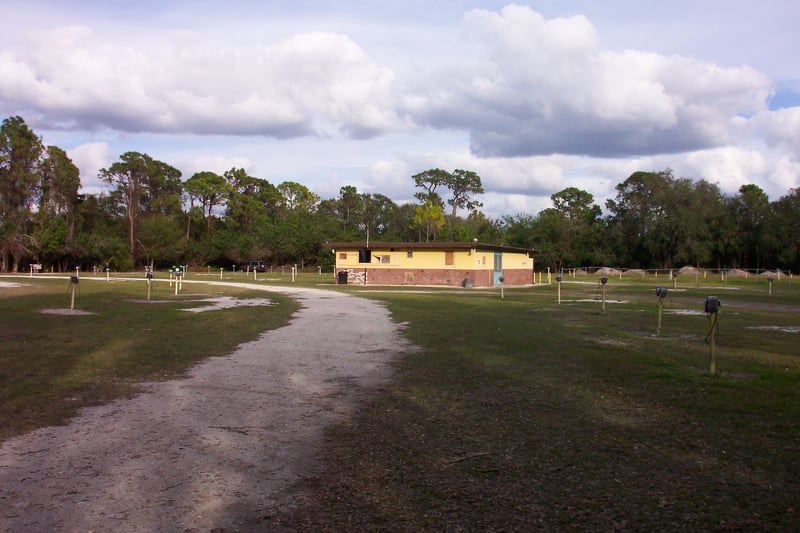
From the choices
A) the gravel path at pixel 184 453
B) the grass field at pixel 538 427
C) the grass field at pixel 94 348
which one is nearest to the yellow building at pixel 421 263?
the grass field at pixel 94 348

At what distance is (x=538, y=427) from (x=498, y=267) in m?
42.2

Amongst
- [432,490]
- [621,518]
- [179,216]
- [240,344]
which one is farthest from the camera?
[179,216]

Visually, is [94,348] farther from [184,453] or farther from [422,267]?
[422,267]

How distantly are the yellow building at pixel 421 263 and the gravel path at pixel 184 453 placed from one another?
35189 millimetres

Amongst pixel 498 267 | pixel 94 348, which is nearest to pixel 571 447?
pixel 94 348

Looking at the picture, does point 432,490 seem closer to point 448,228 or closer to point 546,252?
point 546,252

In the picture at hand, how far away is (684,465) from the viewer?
511 cm

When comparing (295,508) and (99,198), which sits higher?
(99,198)

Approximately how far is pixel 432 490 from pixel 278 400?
11.6 feet

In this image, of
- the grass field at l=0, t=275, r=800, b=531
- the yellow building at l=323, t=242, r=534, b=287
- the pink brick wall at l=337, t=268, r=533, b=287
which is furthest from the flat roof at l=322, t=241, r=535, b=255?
the grass field at l=0, t=275, r=800, b=531

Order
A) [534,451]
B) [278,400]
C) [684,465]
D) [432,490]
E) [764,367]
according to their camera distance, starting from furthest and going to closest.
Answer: [764,367] → [278,400] → [534,451] → [684,465] → [432,490]

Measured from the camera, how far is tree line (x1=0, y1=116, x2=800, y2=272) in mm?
71062

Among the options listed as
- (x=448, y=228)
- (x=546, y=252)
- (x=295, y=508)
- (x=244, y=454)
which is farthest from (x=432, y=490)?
(x=448, y=228)

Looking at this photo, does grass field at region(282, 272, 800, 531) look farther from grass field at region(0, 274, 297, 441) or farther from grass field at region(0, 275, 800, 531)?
grass field at region(0, 274, 297, 441)
